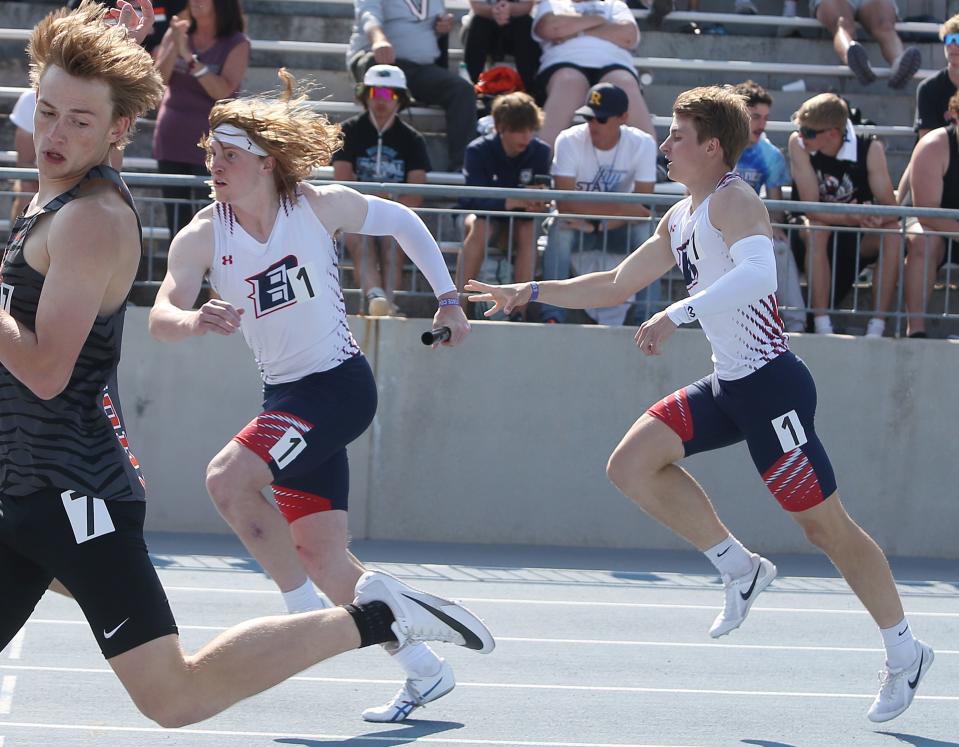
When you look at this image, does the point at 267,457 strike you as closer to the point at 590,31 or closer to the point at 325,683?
the point at 325,683

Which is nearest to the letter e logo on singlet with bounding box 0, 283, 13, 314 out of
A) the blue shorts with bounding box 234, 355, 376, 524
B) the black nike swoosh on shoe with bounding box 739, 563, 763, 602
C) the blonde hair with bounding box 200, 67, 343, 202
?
the blue shorts with bounding box 234, 355, 376, 524

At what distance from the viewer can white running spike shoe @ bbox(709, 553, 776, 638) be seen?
5.66 metres

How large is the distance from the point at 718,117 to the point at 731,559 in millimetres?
1716

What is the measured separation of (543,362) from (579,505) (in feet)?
3.01

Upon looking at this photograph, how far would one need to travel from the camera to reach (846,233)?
29.0 feet

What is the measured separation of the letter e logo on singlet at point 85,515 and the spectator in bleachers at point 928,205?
20.9ft

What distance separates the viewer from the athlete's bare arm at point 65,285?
3.20 meters

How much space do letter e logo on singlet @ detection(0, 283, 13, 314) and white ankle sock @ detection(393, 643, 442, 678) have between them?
7.28ft

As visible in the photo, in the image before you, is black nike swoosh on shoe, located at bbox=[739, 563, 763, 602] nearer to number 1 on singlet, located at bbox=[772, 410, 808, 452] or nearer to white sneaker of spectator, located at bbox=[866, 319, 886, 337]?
number 1 on singlet, located at bbox=[772, 410, 808, 452]

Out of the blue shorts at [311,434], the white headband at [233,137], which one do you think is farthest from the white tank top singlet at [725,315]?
the white headband at [233,137]

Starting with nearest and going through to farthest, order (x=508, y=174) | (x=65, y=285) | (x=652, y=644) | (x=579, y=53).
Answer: (x=65, y=285), (x=652, y=644), (x=508, y=174), (x=579, y=53)

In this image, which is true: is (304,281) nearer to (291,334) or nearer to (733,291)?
(291,334)

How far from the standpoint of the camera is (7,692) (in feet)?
17.3

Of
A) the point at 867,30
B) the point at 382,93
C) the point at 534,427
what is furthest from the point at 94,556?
the point at 867,30
